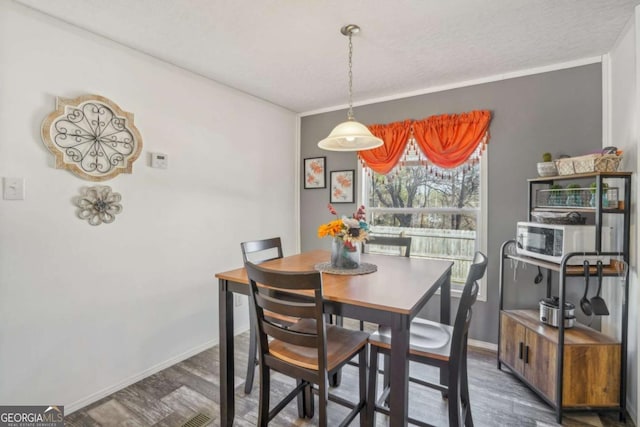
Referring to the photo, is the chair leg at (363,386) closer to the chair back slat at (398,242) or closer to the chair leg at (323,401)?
the chair leg at (323,401)

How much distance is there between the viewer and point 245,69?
8.48ft

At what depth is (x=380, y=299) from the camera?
4.50 feet

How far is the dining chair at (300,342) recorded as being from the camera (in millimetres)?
1305

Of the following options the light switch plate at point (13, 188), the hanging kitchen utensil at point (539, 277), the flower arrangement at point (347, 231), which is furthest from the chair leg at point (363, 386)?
the light switch plate at point (13, 188)

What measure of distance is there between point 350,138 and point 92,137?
66.2 inches

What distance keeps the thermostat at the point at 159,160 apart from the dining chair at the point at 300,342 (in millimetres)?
1431

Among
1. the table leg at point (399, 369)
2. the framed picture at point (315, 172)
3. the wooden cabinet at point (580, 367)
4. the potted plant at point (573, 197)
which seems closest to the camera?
the table leg at point (399, 369)

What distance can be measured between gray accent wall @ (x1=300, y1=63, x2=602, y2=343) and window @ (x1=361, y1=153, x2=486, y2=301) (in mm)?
111

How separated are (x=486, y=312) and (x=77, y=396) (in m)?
3.18

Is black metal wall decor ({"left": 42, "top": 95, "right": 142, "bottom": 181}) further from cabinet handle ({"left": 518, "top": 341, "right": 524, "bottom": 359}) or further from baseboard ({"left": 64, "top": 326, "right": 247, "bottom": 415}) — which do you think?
cabinet handle ({"left": 518, "top": 341, "right": 524, "bottom": 359})

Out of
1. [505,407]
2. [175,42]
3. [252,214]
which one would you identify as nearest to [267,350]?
[505,407]

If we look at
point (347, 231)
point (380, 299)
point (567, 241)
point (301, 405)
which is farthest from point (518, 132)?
point (301, 405)

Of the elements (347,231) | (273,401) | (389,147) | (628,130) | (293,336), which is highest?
(389,147)

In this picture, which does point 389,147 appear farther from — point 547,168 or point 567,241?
point 567,241
